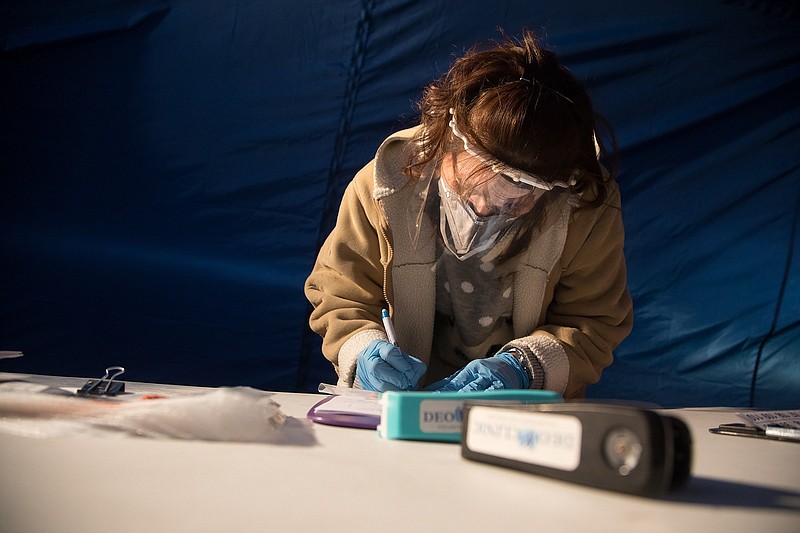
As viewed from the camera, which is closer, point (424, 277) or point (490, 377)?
point (490, 377)

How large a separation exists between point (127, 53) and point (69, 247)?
548 millimetres

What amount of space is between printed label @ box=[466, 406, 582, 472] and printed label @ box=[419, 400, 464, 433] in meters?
0.08

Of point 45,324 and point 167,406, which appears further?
point 45,324

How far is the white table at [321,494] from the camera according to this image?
387 millimetres

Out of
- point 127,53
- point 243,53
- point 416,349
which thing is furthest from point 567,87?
point 127,53

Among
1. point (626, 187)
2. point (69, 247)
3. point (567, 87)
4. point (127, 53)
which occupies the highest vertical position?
point (127, 53)

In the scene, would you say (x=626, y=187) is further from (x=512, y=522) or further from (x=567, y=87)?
(x=512, y=522)

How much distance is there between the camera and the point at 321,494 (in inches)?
17.5

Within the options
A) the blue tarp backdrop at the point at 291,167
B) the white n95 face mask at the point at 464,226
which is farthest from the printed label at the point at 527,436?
the blue tarp backdrop at the point at 291,167

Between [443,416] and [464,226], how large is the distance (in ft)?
1.78

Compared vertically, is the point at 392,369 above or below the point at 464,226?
below

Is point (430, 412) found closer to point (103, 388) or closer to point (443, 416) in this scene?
point (443, 416)

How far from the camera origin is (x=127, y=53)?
6.67 ft

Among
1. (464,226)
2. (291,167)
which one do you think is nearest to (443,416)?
(464,226)
